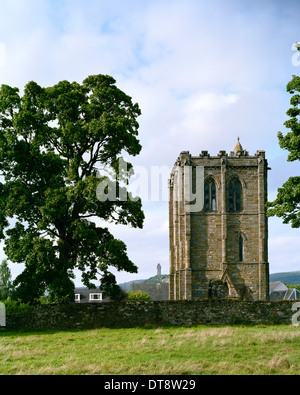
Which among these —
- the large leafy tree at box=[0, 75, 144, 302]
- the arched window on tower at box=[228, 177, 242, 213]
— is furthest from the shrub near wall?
the arched window on tower at box=[228, 177, 242, 213]

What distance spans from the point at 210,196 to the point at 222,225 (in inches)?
129

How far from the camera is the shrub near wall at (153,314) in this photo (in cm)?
2553

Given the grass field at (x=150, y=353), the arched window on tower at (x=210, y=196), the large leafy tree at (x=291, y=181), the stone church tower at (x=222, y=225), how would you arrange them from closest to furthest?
the grass field at (x=150, y=353) → the large leafy tree at (x=291, y=181) → the stone church tower at (x=222, y=225) → the arched window on tower at (x=210, y=196)

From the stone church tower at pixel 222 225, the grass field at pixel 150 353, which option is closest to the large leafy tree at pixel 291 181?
the grass field at pixel 150 353

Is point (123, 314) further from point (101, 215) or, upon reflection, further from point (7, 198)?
point (7, 198)

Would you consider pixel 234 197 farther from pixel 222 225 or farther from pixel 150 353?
pixel 150 353

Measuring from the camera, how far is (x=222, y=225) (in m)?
49.2

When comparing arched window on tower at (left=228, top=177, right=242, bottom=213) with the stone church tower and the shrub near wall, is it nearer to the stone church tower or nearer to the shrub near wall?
the stone church tower

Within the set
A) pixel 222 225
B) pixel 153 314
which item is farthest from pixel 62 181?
pixel 222 225

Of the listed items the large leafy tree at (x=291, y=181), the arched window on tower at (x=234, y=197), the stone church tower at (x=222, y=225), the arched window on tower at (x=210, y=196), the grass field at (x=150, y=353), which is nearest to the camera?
the grass field at (x=150, y=353)

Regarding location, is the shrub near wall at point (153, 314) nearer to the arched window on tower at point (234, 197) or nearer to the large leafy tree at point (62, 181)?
the large leafy tree at point (62, 181)

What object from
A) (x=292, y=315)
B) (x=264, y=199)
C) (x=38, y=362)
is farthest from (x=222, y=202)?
(x=38, y=362)

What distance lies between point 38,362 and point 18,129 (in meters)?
15.4

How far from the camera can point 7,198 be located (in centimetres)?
2558
